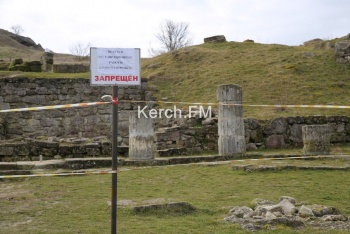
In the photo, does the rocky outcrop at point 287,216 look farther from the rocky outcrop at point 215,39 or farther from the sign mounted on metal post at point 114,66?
the rocky outcrop at point 215,39

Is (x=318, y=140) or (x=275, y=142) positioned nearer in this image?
(x=318, y=140)

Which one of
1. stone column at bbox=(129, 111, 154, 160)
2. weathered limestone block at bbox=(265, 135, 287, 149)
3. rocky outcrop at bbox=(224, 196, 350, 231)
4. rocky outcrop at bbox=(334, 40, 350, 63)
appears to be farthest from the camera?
rocky outcrop at bbox=(334, 40, 350, 63)

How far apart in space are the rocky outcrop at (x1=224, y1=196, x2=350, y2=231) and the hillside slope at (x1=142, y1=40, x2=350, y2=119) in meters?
11.5

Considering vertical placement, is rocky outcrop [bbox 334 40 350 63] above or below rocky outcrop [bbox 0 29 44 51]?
below

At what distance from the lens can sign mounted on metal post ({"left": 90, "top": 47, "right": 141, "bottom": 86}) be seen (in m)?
6.14

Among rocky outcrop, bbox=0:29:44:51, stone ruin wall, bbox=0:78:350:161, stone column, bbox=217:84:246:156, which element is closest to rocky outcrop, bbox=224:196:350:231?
stone column, bbox=217:84:246:156


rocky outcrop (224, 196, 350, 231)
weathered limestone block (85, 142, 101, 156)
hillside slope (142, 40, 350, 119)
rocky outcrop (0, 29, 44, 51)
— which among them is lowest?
rocky outcrop (224, 196, 350, 231)

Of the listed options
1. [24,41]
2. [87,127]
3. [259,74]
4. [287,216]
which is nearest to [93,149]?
[87,127]

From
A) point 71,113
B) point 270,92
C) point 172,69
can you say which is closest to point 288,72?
point 270,92

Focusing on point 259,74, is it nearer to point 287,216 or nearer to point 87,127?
point 87,127

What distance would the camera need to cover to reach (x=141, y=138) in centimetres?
1353

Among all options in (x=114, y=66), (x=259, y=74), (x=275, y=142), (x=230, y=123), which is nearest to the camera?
(x=114, y=66)

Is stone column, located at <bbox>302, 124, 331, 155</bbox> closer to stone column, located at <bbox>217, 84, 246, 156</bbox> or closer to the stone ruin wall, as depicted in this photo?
stone column, located at <bbox>217, 84, 246, 156</bbox>

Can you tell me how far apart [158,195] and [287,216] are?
112 inches
